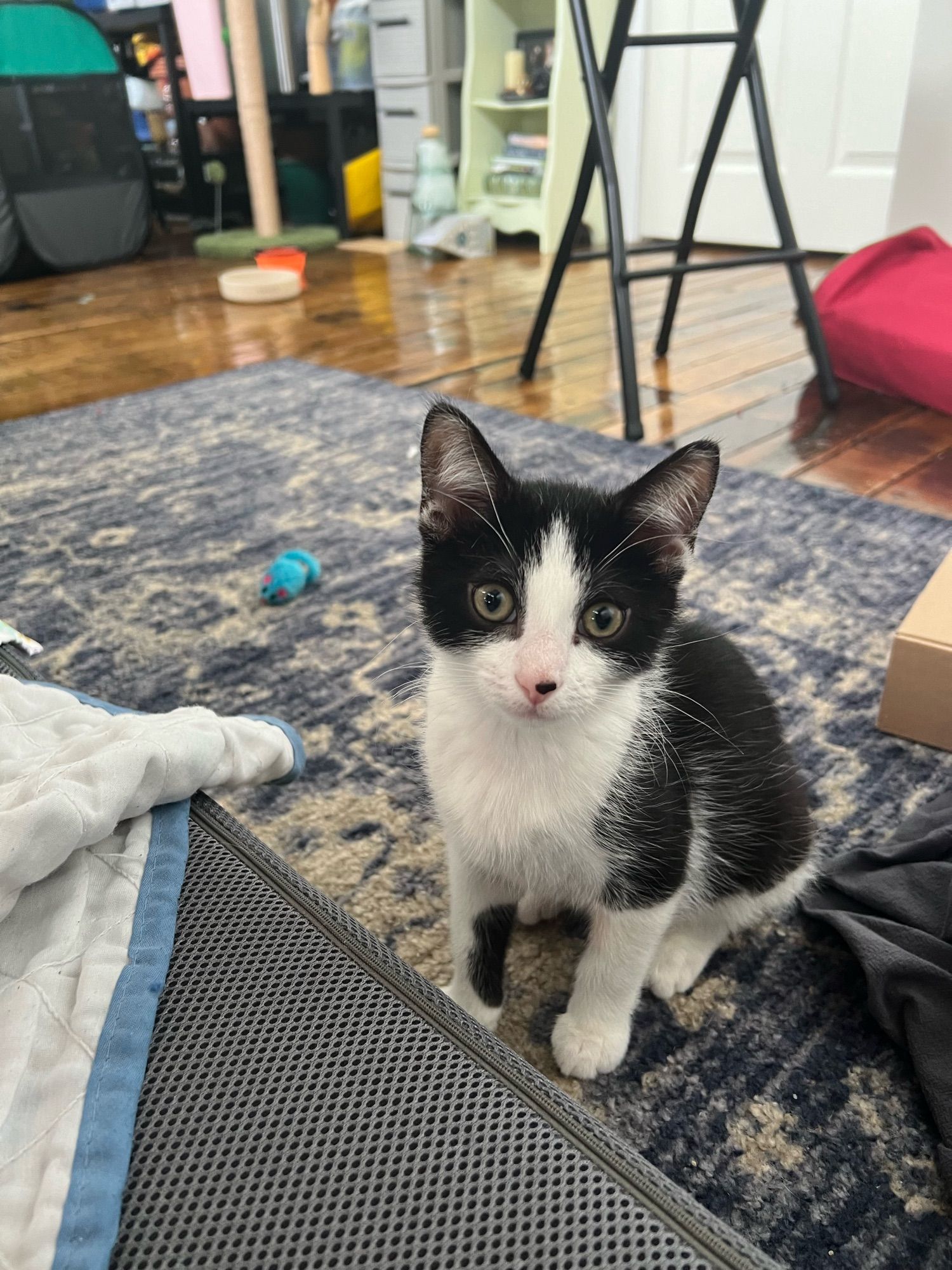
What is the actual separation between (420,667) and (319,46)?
4.20m

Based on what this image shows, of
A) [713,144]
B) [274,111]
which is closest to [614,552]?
[713,144]

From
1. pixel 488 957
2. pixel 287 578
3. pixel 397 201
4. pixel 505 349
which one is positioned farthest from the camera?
A: pixel 397 201

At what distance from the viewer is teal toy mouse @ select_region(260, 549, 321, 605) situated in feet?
4.66

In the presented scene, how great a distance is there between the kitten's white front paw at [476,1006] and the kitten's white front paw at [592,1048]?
0.06 meters

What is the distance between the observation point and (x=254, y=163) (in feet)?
13.3

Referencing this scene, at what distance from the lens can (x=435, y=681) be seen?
0.78 meters

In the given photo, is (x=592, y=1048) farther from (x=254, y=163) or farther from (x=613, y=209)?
(x=254, y=163)

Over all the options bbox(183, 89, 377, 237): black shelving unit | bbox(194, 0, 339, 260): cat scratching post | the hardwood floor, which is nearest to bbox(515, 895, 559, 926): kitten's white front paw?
the hardwood floor

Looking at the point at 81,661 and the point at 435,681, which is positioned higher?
the point at 435,681

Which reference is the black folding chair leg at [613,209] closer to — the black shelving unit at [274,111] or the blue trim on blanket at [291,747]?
the blue trim on blanket at [291,747]

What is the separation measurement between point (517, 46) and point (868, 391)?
2749 millimetres

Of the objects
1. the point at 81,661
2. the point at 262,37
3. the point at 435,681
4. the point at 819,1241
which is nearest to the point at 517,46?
the point at 262,37

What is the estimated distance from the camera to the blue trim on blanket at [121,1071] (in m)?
0.41

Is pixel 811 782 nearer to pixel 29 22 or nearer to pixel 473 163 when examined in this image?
pixel 473 163
